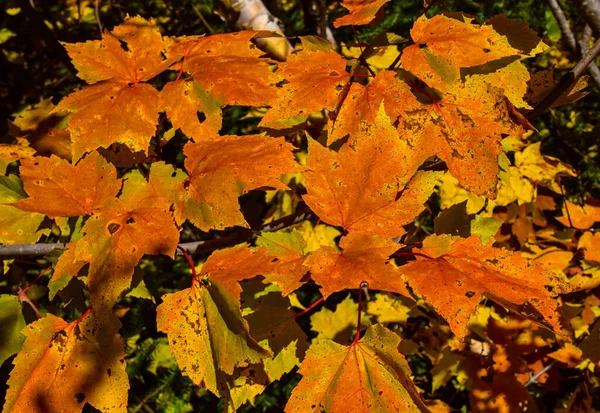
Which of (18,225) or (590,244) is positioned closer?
(18,225)

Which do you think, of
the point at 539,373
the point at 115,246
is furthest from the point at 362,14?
the point at 539,373

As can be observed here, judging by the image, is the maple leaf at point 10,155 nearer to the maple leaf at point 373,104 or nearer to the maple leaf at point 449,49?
the maple leaf at point 373,104

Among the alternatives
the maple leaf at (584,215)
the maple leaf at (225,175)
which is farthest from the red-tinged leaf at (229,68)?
the maple leaf at (584,215)

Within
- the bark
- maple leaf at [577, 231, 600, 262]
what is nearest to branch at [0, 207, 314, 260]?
the bark

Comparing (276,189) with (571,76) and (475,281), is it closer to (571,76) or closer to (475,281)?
(475,281)

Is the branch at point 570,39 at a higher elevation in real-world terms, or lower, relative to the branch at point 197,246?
higher

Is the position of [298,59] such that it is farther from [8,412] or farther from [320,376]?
[8,412]

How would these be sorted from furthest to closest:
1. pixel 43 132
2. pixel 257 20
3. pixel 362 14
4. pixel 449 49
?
pixel 257 20, pixel 43 132, pixel 362 14, pixel 449 49
